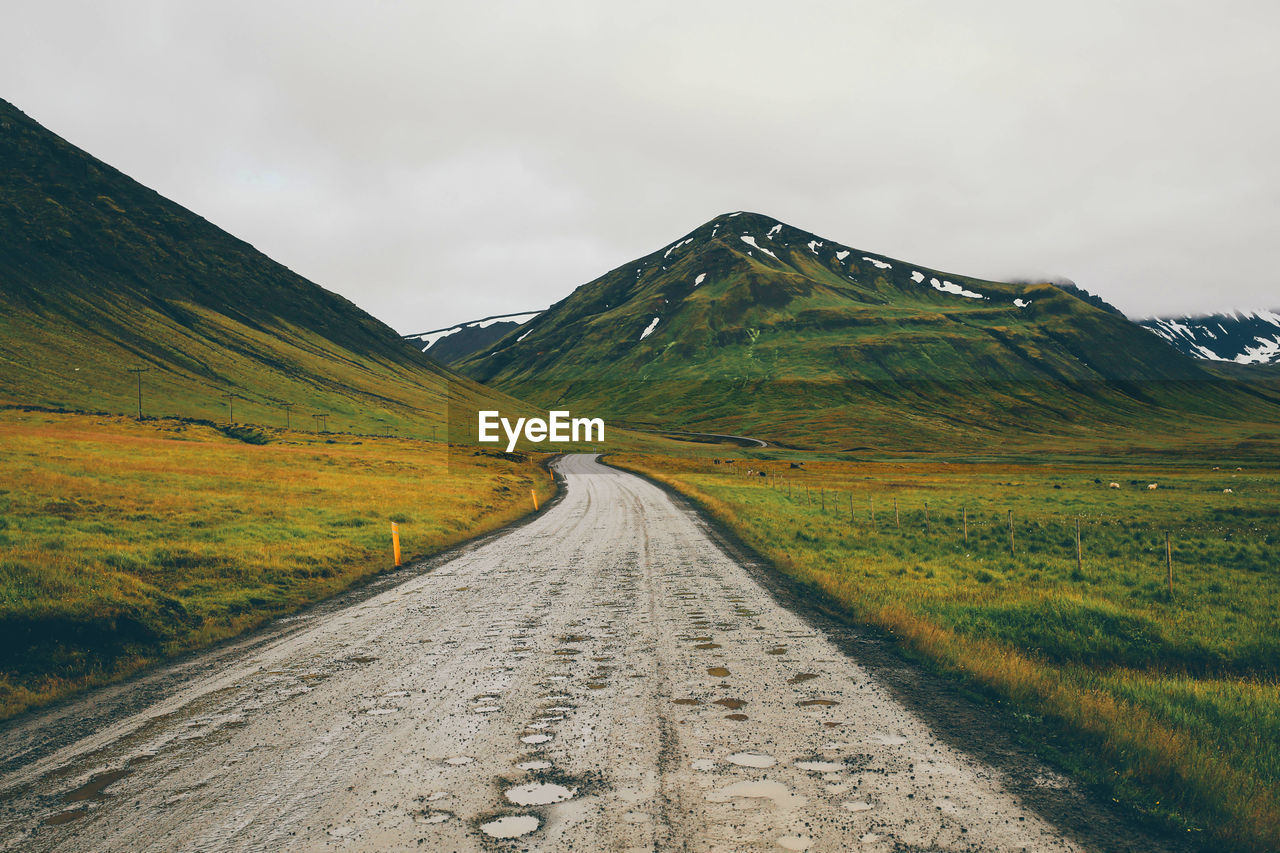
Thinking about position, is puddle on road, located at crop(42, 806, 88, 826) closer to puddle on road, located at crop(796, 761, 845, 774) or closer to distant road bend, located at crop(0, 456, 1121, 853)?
distant road bend, located at crop(0, 456, 1121, 853)

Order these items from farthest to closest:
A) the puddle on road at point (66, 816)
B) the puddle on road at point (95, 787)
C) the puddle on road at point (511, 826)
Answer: the puddle on road at point (95, 787)
the puddle on road at point (66, 816)
the puddle on road at point (511, 826)

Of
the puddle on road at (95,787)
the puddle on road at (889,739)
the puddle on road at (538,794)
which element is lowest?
the puddle on road at (95,787)

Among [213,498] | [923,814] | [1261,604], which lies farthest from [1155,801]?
[213,498]

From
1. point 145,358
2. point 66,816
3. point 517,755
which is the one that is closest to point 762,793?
point 517,755

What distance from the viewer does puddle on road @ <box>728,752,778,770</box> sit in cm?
608

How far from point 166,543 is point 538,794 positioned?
685 inches

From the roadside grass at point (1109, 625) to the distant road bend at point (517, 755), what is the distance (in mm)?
1653

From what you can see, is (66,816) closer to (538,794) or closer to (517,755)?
(517,755)

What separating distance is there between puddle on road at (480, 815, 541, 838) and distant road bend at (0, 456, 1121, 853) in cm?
2

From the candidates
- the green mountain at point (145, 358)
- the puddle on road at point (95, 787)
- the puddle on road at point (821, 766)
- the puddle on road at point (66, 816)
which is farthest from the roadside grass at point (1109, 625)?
the green mountain at point (145, 358)

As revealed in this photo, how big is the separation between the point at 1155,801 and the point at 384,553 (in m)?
20.1

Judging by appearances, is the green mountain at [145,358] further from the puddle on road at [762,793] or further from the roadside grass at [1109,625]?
the puddle on road at [762,793]

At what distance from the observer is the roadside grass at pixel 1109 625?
6121 mm
